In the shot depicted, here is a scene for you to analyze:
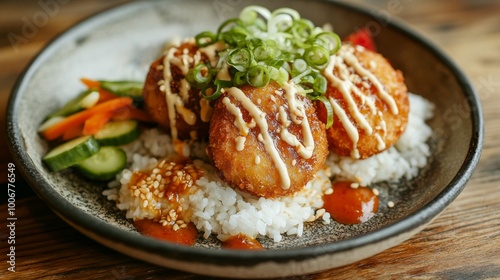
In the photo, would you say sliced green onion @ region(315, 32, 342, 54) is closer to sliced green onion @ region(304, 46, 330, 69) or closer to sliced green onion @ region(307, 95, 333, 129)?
sliced green onion @ region(304, 46, 330, 69)

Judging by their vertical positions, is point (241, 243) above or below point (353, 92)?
below

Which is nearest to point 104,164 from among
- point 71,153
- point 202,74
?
point 71,153

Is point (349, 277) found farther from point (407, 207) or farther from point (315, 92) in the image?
point (315, 92)

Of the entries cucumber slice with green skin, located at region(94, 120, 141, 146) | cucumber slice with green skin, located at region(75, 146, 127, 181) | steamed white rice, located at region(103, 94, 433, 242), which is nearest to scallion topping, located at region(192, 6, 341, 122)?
steamed white rice, located at region(103, 94, 433, 242)

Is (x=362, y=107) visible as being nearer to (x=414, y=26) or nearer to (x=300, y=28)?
(x=300, y=28)

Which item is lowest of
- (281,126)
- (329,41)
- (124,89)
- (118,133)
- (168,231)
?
(168,231)
